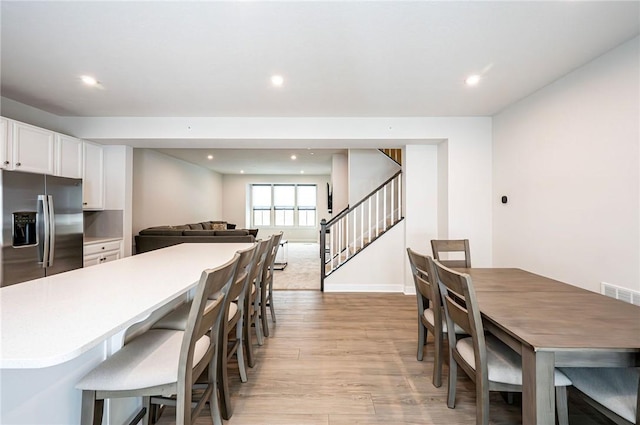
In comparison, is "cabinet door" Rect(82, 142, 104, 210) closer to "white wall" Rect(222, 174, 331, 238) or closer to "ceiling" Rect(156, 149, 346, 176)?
"ceiling" Rect(156, 149, 346, 176)

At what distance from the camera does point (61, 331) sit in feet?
2.89

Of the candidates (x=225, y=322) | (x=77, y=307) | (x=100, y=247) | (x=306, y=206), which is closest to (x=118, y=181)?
(x=100, y=247)

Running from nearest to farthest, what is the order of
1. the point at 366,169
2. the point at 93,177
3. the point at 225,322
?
the point at 225,322 < the point at 93,177 < the point at 366,169

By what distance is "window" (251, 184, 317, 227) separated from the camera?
1133 cm

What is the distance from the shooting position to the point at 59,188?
3.14 meters

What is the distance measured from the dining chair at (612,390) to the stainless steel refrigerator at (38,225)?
173 inches

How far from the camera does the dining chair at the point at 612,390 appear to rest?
3.82 feet

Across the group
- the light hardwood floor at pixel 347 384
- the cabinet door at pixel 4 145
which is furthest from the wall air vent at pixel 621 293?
the cabinet door at pixel 4 145

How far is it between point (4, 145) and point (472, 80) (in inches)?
189

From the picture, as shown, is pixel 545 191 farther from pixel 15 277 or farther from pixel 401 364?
pixel 15 277

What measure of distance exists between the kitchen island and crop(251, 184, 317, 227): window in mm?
9762

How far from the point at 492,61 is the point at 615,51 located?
874 mm

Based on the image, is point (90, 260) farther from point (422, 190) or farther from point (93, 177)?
point (422, 190)

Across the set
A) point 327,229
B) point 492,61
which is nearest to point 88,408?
point 492,61
